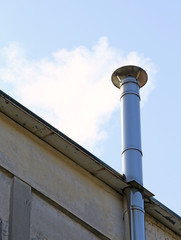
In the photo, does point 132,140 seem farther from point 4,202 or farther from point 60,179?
point 4,202

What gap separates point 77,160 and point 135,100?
208 centimetres

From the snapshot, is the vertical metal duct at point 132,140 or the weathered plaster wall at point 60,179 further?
the vertical metal duct at point 132,140

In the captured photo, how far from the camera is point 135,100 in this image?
1584 centimetres

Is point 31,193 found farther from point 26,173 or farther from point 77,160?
point 77,160

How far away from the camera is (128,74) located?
52.7 feet

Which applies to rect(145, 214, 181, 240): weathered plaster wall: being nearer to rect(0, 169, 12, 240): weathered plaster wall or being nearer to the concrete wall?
the concrete wall

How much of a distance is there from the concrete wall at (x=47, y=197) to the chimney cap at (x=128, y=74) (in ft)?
7.05

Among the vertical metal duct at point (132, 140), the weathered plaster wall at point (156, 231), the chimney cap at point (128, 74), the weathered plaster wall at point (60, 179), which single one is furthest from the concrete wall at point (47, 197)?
the chimney cap at point (128, 74)

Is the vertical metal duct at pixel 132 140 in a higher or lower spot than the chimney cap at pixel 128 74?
lower

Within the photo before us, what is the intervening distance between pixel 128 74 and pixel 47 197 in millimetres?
Answer: 3456

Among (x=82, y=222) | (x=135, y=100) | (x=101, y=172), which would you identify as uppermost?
(x=135, y=100)

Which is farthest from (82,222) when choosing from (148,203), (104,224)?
(148,203)

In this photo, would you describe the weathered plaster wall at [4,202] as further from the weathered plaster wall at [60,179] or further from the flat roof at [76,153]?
the flat roof at [76,153]

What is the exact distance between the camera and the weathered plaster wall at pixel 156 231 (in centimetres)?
1502
